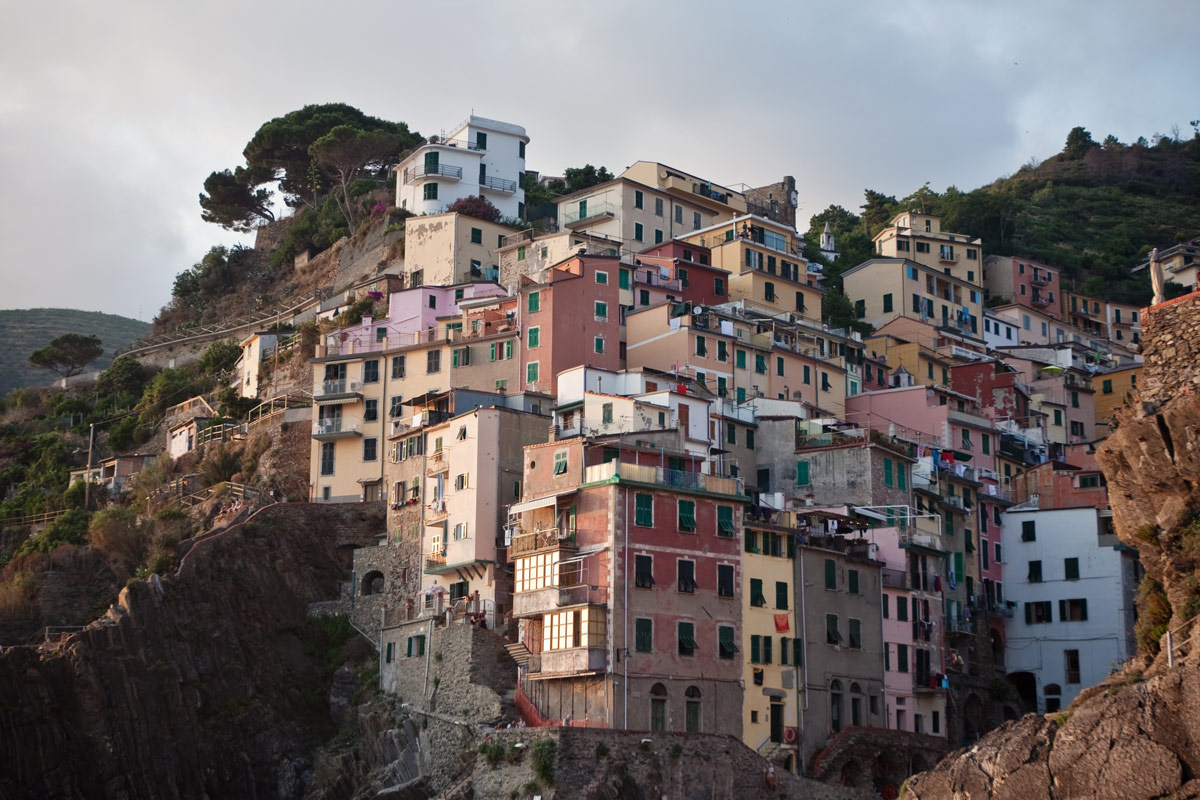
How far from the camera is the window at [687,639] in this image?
55750 millimetres

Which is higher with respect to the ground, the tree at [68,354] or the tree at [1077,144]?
the tree at [1077,144]

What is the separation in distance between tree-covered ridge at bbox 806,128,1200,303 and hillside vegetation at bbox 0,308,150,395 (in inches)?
2852

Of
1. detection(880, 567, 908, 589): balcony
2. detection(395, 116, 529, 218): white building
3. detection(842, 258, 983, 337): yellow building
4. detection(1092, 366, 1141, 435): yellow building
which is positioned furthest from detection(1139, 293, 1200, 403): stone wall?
detection(395, 116, 529, 218): white building

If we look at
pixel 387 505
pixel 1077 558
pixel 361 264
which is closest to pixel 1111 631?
pixel 1077 558

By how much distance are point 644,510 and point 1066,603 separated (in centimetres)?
2380

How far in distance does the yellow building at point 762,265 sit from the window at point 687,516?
31.6 metres

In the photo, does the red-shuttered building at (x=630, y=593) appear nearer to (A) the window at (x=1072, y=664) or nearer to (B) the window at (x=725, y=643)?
(B) the window at (x=725, y=643)

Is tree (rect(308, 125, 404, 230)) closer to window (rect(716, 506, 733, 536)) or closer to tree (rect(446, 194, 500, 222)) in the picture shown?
tree (rect(446, 194, 500, 222))

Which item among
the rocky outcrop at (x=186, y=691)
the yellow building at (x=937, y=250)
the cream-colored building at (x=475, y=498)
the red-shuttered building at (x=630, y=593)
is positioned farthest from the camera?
the yellow building at (x=937, y=250)

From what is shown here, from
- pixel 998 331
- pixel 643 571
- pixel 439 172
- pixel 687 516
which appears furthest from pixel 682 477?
pixel 998 331

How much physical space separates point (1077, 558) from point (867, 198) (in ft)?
229

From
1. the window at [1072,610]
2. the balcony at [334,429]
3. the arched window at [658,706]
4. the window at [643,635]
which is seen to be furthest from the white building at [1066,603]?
the balcony at [334,429]

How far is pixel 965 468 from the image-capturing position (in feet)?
244

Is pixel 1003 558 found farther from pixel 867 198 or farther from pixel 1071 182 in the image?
pixel 1071 182
